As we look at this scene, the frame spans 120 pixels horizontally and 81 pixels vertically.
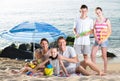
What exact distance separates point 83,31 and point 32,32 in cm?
173

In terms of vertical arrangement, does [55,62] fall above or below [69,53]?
below

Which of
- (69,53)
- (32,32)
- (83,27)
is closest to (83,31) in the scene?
(83,27)

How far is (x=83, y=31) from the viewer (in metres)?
8.36

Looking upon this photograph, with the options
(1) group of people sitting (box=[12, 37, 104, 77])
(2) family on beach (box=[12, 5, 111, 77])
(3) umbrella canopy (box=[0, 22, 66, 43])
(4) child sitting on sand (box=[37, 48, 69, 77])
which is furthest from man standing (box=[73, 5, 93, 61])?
(3) umbrella canopy (box=[0, 22, 66, 43])

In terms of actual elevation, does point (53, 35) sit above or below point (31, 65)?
above

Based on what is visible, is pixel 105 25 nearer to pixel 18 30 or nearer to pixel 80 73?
pixel 80 73

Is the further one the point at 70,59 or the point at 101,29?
the point at 101,29

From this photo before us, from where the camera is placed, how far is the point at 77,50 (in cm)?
847

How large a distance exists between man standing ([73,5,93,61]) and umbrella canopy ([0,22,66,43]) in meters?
1.11

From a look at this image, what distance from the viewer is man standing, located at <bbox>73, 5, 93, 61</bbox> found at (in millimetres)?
8352

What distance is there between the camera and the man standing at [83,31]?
27.4 feet

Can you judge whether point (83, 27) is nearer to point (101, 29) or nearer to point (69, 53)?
point (101, 29)

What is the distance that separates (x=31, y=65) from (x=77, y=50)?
3.40ft

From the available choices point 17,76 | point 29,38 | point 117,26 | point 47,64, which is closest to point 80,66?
point 47,64
